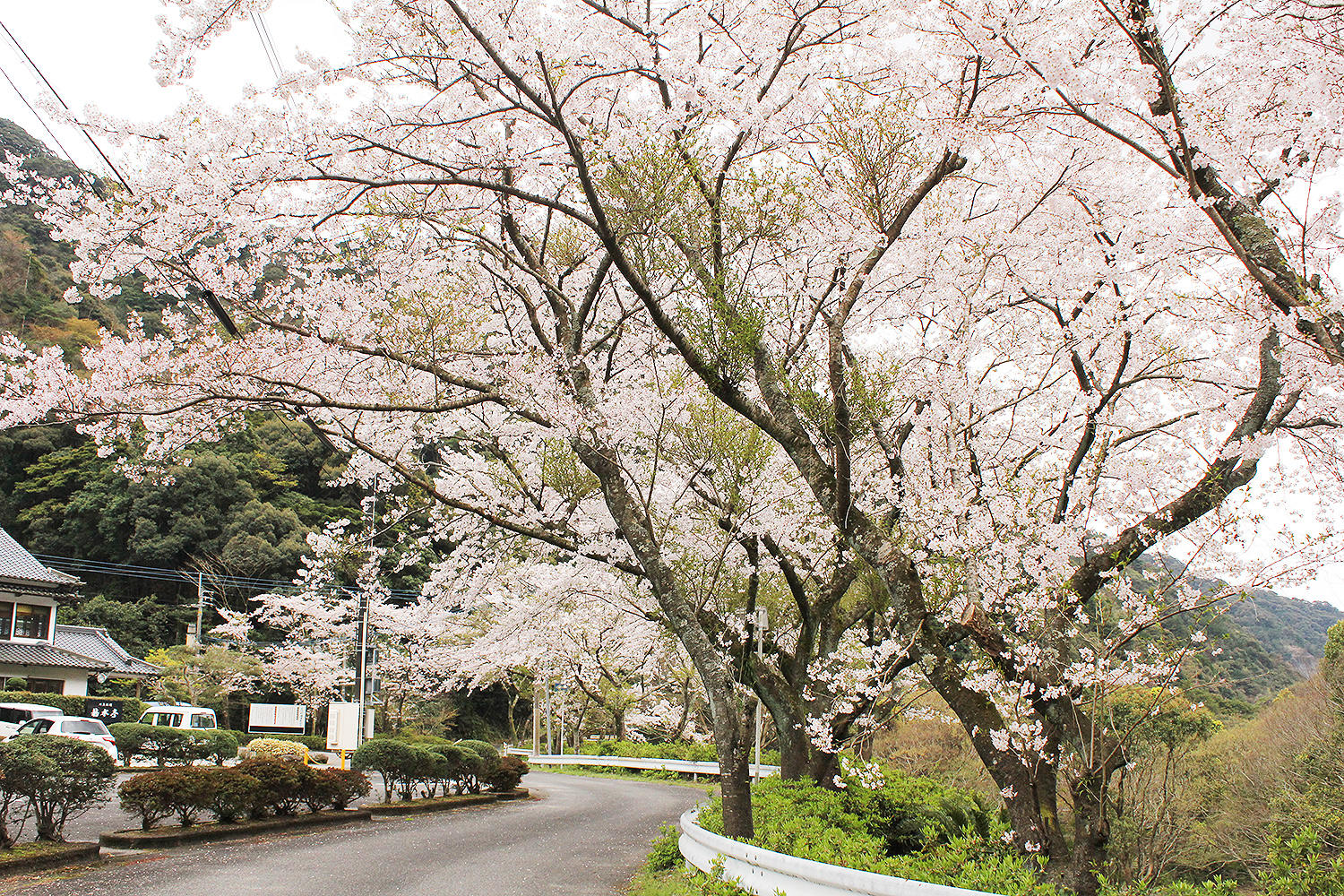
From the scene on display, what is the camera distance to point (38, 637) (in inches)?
1012

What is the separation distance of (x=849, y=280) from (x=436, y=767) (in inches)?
458

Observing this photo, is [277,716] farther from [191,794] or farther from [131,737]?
[191,794]

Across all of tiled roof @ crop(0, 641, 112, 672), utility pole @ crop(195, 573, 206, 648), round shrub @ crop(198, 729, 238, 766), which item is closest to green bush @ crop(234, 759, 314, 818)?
round shrub @ crop(198, 729, 238, 766)

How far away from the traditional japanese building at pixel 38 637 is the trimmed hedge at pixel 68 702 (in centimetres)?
108

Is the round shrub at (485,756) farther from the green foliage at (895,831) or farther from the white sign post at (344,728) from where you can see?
the green foliage at (895,831)

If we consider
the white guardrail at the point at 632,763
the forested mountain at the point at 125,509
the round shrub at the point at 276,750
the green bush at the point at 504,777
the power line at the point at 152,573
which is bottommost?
the white guardrail at the point at 632,763

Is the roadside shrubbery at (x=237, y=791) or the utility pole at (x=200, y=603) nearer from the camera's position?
the roadside shrubbery at (x=237, y=791)

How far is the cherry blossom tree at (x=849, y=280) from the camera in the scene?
4570 millimetres

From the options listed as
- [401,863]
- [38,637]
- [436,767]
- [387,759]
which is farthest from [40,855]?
[38,637]

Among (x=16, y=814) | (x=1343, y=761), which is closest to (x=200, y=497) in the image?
(x=16, y=814)

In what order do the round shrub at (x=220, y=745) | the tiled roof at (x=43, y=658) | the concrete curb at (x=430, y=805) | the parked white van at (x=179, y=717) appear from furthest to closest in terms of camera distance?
1. the parked white van at (x=179, y=717)
2. the tiled roof at (x=43, y=658)
3. the round shrub at (x=220, y=745)
4. the concrete curb at (x=430, y=805)

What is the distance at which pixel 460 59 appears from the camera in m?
5.65

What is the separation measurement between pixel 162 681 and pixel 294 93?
1132 inches

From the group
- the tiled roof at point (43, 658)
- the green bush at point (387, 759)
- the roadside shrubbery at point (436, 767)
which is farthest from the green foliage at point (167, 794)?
the tiled roof at point (43, 658)
